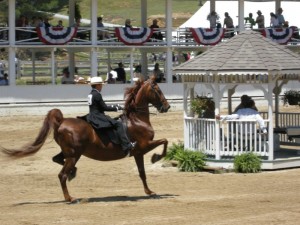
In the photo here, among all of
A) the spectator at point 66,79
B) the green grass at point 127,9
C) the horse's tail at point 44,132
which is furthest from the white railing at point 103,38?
the green grass at point 127,9

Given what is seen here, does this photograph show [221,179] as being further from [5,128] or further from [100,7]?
[100,7]

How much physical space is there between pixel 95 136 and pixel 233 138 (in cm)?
572

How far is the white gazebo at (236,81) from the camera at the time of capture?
22.5 m

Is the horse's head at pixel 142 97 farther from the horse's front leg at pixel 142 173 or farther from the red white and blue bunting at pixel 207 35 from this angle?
the red white and blue bunting at pixel 207 35

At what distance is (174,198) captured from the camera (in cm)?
1817

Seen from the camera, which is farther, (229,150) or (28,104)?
Result: (28,104)

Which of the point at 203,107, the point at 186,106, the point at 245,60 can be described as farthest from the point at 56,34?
the point at 245,60

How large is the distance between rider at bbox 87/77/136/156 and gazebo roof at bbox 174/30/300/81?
5183 millimetres

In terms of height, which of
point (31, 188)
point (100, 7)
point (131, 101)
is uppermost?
point (100, 7)

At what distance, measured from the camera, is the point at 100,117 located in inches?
705

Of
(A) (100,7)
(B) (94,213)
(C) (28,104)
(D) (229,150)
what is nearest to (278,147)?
(D) (229,150)

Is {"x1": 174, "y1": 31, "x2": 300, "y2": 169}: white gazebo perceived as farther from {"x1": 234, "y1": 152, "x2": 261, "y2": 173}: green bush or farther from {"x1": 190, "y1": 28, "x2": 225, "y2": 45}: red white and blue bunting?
{"x1": 190, "y1": 28, "x2": 225, "y2": 45}: red white and blue bunting

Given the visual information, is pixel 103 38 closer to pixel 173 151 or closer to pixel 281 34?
pixel 281 34

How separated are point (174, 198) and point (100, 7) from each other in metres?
Answer: 82.6
